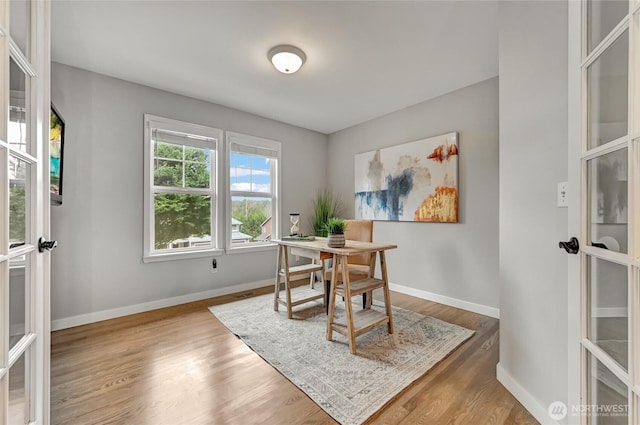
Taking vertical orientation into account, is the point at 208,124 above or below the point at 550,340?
above

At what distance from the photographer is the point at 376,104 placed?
3391 millimetres

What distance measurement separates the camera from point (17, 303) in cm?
95

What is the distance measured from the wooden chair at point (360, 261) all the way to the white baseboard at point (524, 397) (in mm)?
1194

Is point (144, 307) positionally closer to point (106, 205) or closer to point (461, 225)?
point (106, 205)

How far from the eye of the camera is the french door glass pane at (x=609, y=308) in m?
0.75

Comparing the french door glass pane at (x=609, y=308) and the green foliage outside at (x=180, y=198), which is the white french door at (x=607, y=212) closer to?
the french door glass pane at (x=609, y=308)

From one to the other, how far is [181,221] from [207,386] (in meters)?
2.08

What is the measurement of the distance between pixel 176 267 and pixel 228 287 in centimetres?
70

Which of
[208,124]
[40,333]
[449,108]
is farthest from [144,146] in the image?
[449,108]

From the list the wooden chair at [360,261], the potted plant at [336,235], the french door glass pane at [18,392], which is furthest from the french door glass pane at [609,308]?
the french door glass pane at [18,392]

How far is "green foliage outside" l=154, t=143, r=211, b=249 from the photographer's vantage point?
305 centimetres

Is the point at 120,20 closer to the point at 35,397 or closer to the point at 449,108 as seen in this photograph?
the point at 35,397

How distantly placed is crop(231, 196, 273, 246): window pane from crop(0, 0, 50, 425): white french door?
2.44 meters

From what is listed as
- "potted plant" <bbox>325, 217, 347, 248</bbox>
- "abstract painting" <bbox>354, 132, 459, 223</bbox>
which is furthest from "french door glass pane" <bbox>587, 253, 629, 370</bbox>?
"abstract painting" <bbox>354, 132, 459, 223</bbox>
